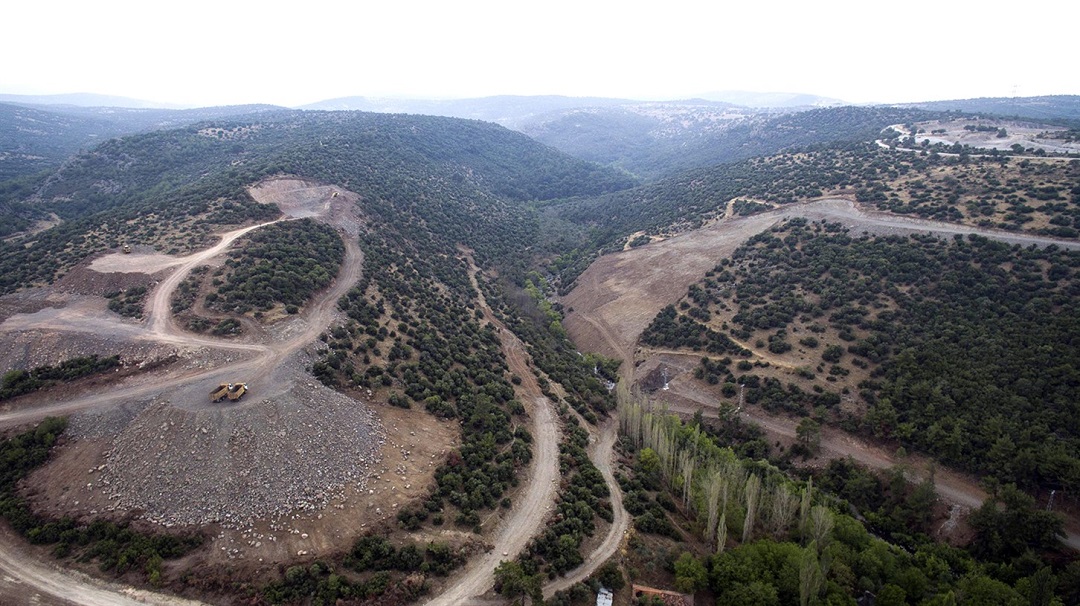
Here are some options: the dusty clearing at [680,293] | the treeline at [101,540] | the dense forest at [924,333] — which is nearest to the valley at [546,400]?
the treeline at [101,540]

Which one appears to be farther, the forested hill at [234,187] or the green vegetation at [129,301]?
the forested hill at [234,187]

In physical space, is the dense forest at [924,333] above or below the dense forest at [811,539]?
above

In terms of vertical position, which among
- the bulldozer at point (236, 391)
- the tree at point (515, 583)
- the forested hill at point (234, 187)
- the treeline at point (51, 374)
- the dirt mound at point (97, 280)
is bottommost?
the tree at point (515, 583)

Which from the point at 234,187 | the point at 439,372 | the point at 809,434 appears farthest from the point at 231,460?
the point at 234,187

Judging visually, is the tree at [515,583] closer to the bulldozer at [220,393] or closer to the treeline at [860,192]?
the bulldozer at [220,393]

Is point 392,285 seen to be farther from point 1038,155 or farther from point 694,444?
point 1038,155

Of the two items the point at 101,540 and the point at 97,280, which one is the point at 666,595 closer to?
the point at 101,540

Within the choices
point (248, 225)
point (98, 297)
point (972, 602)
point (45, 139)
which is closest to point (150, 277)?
point (98, 297)
